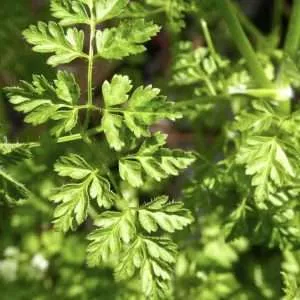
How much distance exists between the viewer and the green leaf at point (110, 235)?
68.5 inches

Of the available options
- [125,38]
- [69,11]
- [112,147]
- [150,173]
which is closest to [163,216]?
[150,173]

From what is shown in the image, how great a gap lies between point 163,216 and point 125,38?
→ 45cm

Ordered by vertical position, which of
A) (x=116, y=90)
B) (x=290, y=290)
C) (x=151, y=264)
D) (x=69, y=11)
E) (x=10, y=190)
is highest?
(x=69, y=11)

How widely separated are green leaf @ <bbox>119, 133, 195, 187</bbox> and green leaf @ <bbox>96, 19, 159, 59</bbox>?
0.73 ft

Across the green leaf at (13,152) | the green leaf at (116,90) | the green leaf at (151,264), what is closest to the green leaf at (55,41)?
the green leaf at (116,90)

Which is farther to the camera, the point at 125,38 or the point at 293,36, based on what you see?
the point at 293,36

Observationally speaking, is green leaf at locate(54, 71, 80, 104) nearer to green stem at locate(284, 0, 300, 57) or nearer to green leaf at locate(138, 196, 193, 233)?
green leaf at locate(138, 196, 193, 233)

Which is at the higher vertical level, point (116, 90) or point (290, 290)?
point (116, 90)

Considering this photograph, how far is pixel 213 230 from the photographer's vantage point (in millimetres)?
2576

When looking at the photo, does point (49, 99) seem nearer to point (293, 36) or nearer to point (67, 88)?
point (67, 88)

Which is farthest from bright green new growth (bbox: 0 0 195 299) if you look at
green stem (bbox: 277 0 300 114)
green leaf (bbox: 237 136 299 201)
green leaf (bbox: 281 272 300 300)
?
green stem (bbox: 277 0 300 114)

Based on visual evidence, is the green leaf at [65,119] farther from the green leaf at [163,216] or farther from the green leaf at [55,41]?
the green leaf at [163,216]

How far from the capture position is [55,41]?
1.82 metres

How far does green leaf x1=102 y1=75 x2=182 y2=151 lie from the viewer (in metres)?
1.75
